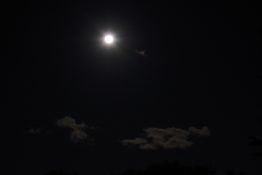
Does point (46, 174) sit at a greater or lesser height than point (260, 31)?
greater

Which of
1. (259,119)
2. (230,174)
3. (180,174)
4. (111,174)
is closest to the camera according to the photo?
(230,174)

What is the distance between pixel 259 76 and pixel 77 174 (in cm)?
7623

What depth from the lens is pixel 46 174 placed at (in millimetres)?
82750

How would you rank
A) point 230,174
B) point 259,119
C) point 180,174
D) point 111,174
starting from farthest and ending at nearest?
point 111,174 < point 180,174 < point 259,119 < point 230,174

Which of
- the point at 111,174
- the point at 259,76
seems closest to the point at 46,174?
the point at 111,174

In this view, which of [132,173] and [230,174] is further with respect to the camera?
[132,173]

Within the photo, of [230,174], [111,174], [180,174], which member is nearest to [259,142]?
[230,174]

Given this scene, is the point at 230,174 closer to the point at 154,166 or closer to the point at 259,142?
the point at 259,142

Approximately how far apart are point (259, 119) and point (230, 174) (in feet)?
6.35

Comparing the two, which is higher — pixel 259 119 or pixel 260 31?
pixel 260 31

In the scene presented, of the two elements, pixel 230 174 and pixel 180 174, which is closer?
pixel 230 174

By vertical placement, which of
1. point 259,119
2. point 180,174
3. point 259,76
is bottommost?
point 259,119

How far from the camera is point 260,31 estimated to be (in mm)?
11555

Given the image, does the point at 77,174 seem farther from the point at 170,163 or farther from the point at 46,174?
the point at 170,163
